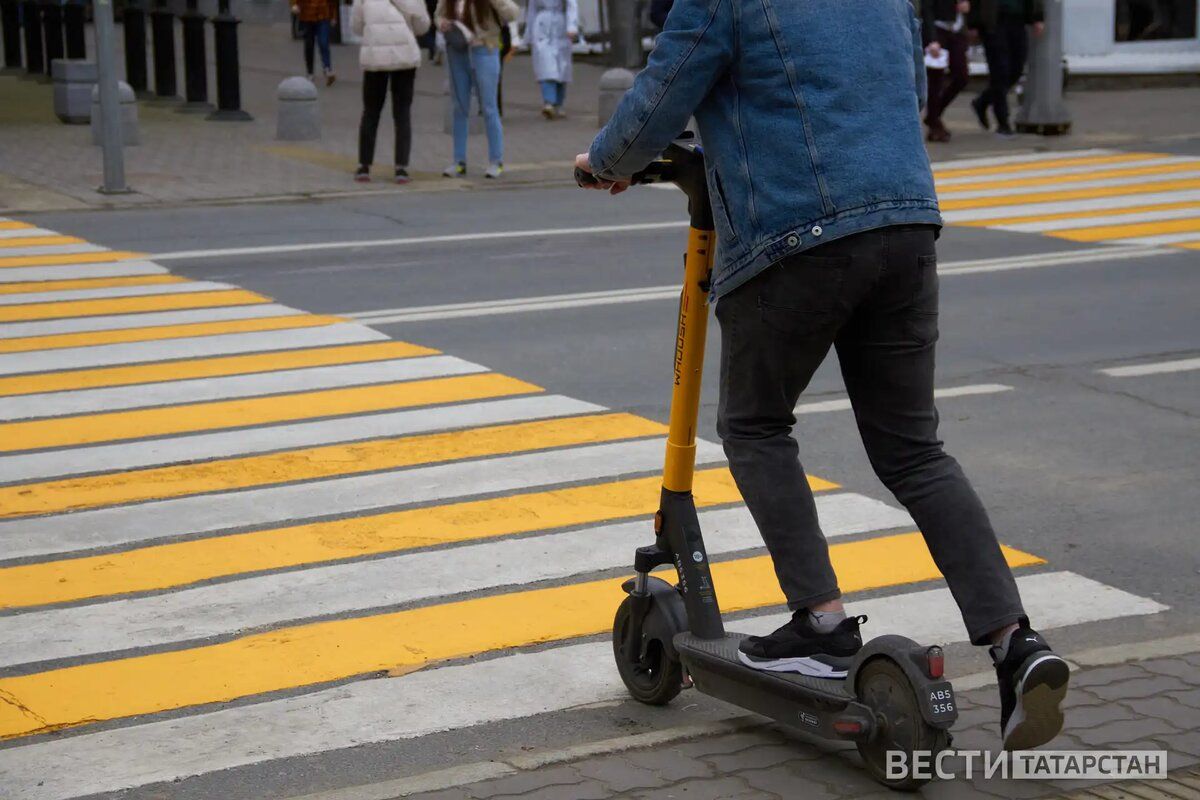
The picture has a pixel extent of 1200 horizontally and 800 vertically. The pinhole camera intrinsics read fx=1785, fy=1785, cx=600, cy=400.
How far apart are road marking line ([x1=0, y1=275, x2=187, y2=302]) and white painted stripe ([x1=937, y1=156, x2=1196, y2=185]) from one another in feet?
24.7

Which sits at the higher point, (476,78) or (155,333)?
(476,78)

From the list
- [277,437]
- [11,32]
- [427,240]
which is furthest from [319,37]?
[277,437]

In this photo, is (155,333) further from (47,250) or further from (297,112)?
(297,112)

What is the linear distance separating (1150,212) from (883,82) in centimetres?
1108

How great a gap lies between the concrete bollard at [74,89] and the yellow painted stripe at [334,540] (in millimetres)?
16412

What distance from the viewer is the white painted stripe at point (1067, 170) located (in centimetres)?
1642

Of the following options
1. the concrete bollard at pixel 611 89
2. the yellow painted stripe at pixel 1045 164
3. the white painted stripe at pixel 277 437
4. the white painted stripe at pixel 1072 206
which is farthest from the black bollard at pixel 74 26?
the white painted stripe at pixel 277 437

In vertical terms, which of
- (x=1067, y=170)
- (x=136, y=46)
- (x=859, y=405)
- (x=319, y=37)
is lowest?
(x=1067, y=170)

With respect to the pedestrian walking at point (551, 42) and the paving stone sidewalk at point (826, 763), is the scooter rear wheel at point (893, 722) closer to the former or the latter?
the paving stone sidewalk at point (826, 763)

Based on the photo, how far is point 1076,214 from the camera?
13992mm

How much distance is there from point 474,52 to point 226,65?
22.1 ft

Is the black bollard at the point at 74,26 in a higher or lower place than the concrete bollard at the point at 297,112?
higher

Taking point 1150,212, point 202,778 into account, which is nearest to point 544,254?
point 1150,212

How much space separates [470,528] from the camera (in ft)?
19.1
